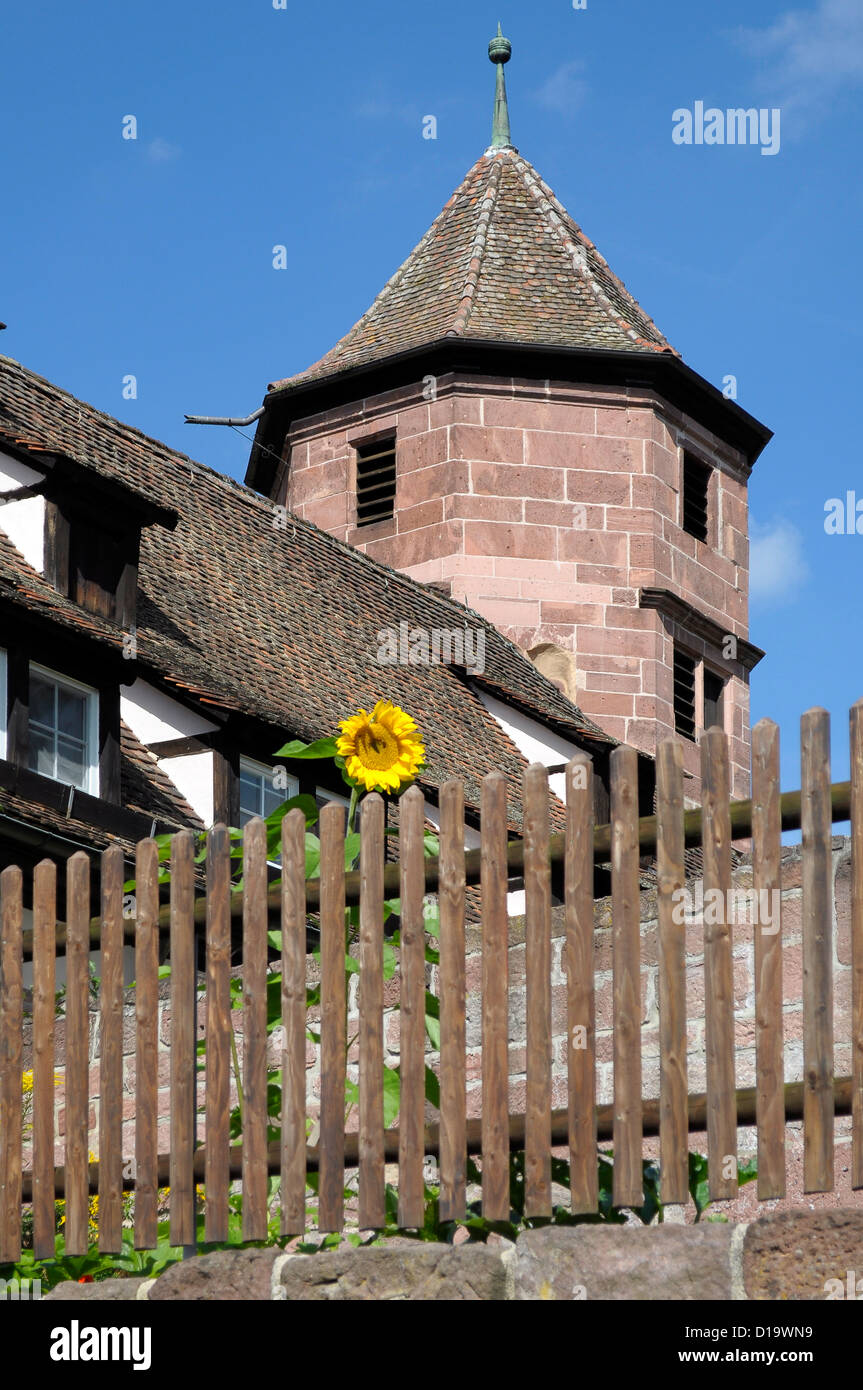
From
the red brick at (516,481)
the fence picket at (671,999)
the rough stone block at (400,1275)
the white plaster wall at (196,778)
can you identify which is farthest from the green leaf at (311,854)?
the red brick at (516,481)

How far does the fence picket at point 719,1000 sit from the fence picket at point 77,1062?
1.71 meters

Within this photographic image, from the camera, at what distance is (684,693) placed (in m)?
25.7

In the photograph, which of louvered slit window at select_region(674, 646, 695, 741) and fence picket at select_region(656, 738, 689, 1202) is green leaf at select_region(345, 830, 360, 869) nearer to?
fence picket at select_region(656, 738, 689, 1202)

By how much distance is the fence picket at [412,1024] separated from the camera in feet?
17.2

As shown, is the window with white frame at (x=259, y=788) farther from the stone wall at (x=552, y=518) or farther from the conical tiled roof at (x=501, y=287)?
the conical tiled roof at (x=501, y=287)

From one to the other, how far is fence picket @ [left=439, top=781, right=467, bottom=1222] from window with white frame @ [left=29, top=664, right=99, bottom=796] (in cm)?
700

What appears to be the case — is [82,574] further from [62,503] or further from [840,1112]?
[840,1112]

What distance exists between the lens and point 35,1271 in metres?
5.91

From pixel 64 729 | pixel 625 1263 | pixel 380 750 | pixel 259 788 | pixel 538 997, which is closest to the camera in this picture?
pixel 625 1263

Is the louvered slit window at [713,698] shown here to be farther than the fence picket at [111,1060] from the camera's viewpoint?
Yes

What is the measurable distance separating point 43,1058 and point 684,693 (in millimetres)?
20074

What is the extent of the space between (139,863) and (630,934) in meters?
1.53

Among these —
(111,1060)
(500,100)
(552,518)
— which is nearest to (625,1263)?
(111,1060)

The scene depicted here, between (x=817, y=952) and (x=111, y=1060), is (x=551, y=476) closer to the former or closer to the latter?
(x=111, y=1060)
